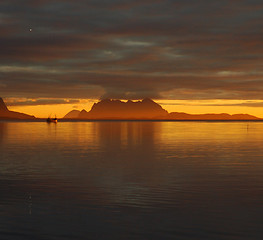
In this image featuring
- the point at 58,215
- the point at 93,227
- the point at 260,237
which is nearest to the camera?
the point at 260,237

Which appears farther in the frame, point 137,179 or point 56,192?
point 137,179

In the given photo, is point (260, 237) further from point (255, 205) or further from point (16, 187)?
point (16, 187)

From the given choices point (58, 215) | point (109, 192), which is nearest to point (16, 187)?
point (109, 192)

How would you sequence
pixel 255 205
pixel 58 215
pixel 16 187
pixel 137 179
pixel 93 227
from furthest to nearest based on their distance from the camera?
pixel 137 179 < pixel 16 187 < pixel 255 205 < pixel 58 215 < pixel 93 227

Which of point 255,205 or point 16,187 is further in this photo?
point 16,187

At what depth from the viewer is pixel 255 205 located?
18.6m

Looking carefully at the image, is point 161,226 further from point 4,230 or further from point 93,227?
point 4,230

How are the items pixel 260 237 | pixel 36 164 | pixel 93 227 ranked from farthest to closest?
pixel 36 164 → pixel 93 227 → pixel 260 237

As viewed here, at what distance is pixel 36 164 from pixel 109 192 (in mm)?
15654

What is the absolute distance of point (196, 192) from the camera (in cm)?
2186

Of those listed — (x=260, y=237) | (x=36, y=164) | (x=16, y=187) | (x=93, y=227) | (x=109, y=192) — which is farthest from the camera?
(x=36, y=164)

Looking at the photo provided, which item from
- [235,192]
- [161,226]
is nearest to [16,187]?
[161,226]

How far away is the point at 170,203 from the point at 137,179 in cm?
771

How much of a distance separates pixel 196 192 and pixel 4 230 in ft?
36.8
